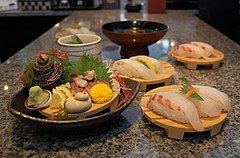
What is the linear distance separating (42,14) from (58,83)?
191cm

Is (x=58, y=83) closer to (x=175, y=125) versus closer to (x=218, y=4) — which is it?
(x=175, y=125)

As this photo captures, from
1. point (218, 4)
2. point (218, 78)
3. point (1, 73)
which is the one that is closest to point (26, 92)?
point (1, 73)

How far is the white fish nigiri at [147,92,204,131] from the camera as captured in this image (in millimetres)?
645

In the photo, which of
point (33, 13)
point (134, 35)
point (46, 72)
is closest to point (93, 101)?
point (46, 72)

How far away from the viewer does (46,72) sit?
2.41 ft

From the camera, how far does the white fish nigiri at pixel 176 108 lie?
64 cm

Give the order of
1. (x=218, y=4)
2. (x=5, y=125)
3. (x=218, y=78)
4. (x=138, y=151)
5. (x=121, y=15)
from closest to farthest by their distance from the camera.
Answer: (x=138, y=151) → (x=5, y=125) → (x=218, y=78) → (x=218, y=4) → (x=121, y=15)

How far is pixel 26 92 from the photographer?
2.43 feet

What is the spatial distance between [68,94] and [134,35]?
1.79ft

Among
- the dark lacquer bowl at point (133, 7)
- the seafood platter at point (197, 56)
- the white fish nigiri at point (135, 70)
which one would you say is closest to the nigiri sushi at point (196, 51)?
the seafood platter at point (197, 56)

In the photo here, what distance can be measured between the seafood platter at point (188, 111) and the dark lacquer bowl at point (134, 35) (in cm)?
48

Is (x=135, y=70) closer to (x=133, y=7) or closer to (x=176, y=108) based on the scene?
(x=176, y=108)

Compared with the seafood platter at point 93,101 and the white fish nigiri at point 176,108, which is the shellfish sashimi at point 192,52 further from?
the white fish nigiri at point 176,108

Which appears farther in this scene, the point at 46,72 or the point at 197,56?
the point at 197,56
